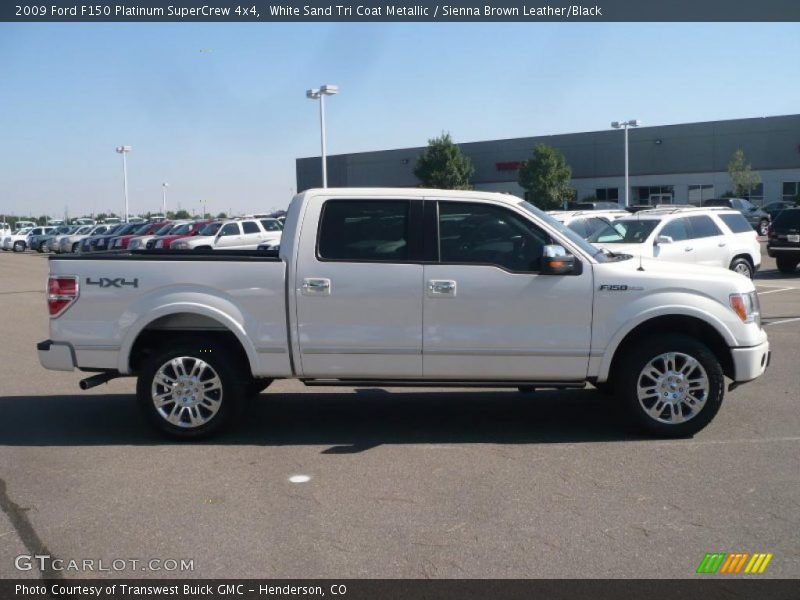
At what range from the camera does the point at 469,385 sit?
717 centimetres

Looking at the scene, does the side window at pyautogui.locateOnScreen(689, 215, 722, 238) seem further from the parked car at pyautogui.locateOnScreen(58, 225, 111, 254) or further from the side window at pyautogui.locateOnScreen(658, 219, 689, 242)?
the parked car at pyautogui.locateOnScreen(58, 225, 111, 254)

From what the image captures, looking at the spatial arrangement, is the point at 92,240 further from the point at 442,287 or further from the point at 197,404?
the point at 442,287

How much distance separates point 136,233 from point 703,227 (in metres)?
35.6

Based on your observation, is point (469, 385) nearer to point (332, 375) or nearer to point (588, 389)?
point (332, 375)

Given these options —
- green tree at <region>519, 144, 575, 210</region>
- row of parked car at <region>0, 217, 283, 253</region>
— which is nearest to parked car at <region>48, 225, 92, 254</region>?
row of parked car at <region>0, 217, 283, 253</region>

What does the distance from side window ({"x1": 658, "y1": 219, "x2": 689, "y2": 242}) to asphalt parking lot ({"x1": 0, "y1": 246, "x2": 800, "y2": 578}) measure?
897cm

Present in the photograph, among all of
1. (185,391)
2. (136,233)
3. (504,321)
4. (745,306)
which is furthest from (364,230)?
(136,233)

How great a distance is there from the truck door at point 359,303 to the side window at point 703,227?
→ 12466 millimetres

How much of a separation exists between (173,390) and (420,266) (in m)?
2.25

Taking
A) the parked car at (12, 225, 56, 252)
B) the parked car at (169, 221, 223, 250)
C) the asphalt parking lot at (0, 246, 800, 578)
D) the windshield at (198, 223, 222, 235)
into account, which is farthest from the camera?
the parked car at (12, 225, 56, 252)

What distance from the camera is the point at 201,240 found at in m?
32.8

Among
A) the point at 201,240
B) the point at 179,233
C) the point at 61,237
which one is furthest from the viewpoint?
the point at 61,237

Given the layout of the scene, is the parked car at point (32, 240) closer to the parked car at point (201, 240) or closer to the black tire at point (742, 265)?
the parked car at point (201, 240)

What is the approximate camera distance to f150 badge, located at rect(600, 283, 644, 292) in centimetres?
701
